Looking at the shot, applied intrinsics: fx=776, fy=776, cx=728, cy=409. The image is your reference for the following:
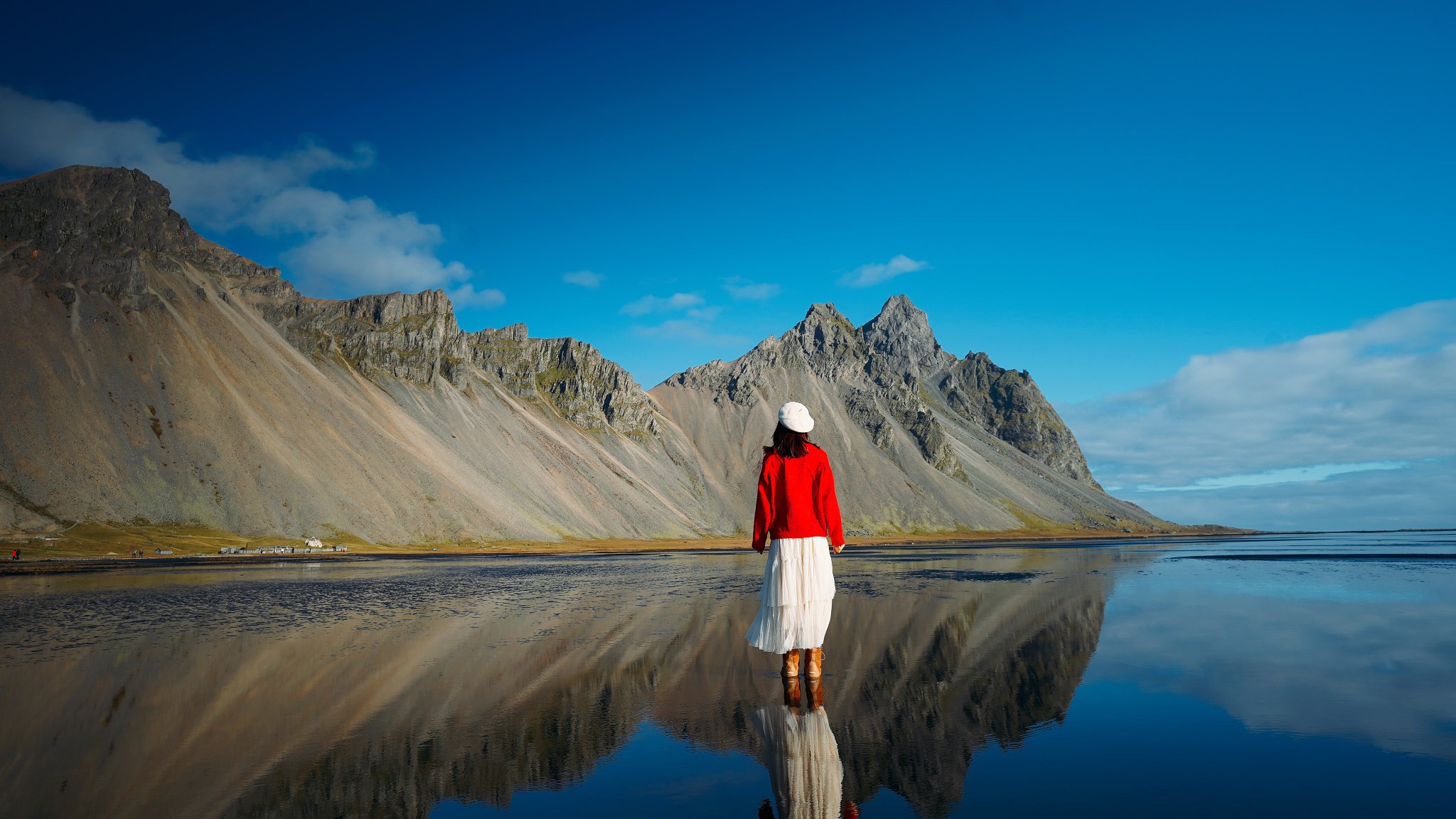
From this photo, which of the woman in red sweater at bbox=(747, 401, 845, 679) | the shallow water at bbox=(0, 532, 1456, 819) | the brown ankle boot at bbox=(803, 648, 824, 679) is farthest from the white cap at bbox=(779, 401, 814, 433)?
the shallow water at bbox=(0, 532, 1456, 819)

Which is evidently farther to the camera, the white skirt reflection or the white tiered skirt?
the white tiered skirt

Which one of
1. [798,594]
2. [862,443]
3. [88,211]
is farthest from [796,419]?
[862,443]

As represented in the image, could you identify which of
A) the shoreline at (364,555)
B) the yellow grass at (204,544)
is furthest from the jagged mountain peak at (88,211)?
the shoreline at (364,555)

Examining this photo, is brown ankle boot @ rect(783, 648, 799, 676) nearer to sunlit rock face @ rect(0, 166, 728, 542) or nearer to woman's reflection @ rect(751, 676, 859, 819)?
woman's reflection @ rect(751, 676, 859, 819)

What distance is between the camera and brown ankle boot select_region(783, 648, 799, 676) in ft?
32.4

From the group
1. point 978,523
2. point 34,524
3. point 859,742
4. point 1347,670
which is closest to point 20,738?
point 859,742

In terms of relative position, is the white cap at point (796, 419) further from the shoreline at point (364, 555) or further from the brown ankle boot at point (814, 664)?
the shoreline at point (364, 555)

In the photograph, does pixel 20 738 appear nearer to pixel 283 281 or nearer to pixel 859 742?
pixel 859 742

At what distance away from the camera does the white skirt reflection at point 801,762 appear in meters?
5.66

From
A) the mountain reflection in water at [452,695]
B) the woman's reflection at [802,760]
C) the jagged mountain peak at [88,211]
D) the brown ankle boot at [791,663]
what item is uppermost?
the jagged mountain peak at [88,211]

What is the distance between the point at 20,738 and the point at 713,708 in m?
6.88

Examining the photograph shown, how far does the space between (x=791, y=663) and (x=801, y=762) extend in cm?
326

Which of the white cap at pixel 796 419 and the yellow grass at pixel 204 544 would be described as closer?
the white cap at pixel 796 419

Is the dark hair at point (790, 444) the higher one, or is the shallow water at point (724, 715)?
the dark hair at point (790, 444)
